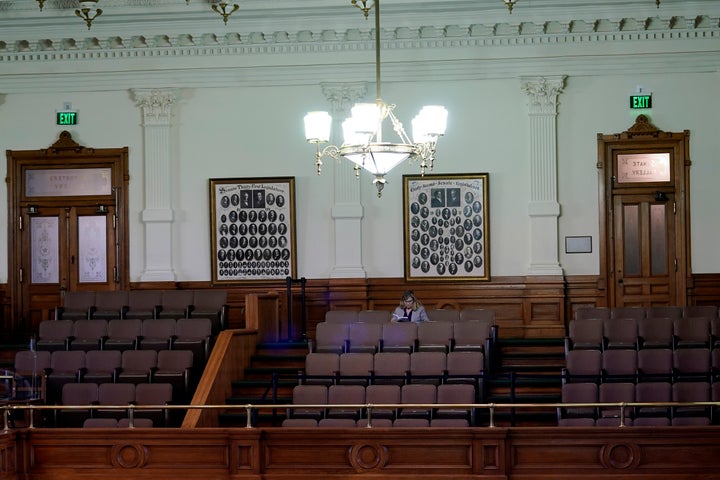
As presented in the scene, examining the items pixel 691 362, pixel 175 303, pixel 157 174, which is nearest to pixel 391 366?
pixel 691 362

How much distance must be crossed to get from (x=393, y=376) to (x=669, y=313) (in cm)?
328

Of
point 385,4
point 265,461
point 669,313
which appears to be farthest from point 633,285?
point 265,461

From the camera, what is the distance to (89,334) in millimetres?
12750

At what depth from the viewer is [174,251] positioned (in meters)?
15.0

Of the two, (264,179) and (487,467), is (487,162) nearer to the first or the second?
(264,179)

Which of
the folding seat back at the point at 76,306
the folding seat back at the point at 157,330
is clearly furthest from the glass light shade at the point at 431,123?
the folding seat back at the point at 76,306

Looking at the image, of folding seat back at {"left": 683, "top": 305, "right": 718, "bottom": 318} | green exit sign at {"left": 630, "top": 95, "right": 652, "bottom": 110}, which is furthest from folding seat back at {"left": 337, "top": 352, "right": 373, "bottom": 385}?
green exit sign at {"left": 630, "top": 95, "right": 652, "bottom": 110}

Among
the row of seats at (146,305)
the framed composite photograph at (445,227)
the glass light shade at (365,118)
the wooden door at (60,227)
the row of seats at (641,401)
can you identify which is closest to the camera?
the glass light shade at (365,118)

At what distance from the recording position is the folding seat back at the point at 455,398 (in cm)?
1027

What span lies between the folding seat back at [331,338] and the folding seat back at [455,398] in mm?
1686

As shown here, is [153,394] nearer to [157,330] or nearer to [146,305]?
[157,330]

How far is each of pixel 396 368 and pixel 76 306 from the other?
14.1ft

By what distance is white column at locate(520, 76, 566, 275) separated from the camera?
47.5ft

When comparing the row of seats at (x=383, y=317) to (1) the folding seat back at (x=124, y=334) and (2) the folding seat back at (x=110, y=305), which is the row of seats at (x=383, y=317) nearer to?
(1) the folding seat back at (x=124, y=334)
